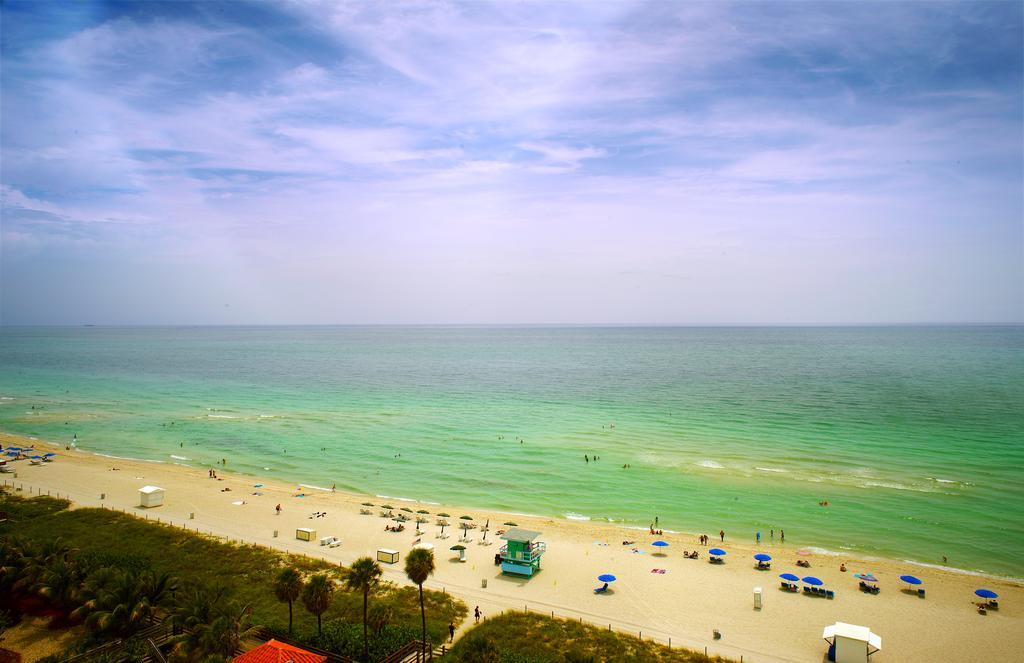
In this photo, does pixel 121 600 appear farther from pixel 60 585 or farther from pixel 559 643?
pixel 559 643

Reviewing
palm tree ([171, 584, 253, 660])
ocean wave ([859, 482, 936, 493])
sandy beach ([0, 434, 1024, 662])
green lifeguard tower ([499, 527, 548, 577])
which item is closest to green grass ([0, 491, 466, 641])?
sandy beach ([0, 434, 1024, 662])

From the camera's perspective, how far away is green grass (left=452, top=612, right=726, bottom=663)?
25234 mm

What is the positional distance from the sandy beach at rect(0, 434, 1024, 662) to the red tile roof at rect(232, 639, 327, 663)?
9.48m

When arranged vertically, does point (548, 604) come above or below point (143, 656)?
below

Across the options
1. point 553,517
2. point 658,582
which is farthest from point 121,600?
point 553,517

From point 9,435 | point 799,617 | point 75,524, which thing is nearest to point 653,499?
point 799,617

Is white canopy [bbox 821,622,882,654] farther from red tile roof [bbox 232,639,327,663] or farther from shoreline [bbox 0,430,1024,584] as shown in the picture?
red tile roof [bbox 232,639,327,663]

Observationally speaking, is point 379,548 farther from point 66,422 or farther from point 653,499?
point 66,422

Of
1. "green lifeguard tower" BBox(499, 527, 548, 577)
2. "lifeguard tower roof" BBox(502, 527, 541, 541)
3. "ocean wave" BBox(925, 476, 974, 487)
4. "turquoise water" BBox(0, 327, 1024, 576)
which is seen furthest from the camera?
"ocean wave" BBox(925, 476, 974, 487)

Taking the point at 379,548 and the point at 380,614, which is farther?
the point at 379,548

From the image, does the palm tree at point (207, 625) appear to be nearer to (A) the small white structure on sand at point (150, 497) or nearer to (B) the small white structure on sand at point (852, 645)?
(B) the small white structure on sand at point (852, 645)

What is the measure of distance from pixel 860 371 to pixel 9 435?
7006 inches

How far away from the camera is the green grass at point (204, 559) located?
28672 mm

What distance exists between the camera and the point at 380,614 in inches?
950
